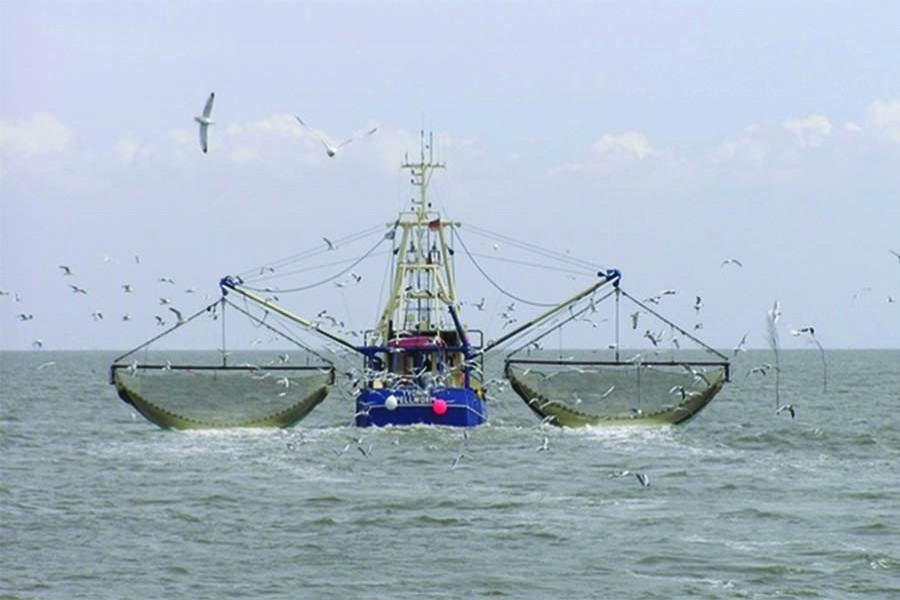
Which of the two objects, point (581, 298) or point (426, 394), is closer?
point (426, 394)

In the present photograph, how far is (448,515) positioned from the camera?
34750mm

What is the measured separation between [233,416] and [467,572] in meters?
29.9

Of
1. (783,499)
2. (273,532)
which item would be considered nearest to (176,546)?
(273,532)

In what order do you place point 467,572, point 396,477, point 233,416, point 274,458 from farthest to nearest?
point 233,416, point 274,458, point 396,477, point 467,572

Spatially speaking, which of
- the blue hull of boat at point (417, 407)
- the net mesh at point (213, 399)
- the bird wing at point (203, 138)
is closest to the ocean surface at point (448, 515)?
the blue hull of boat at point (417, 407)

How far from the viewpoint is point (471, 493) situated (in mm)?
38625

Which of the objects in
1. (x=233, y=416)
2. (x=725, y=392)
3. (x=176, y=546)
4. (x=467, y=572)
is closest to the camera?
(x=467, y=572)

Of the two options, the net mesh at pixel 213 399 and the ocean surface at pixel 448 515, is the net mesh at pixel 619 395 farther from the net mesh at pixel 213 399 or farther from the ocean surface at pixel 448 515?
the net mesh at pixel 213 399

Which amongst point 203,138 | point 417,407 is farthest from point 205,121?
point 417,407

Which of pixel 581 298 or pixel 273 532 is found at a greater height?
pixel 581 298

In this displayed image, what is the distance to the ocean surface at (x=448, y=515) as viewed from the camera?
27281 millimetres

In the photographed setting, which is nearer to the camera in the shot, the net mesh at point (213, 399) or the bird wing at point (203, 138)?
the bird wing at point (203, 138)

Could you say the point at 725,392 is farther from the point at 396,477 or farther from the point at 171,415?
the point at 396,477

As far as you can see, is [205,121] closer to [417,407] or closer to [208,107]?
[208,107]
